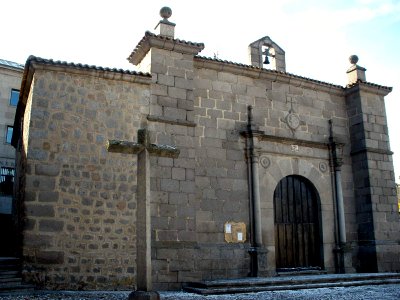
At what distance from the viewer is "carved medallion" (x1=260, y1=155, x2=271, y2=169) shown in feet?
33.1

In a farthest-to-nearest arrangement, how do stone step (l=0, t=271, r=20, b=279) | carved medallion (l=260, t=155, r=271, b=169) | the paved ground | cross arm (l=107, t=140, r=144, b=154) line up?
carved medallion (l=260, t=155, r=271, b=169), stone step (l=0, t=271, r=20, b=279), the paved ground, cross arm (l=107, t=140, r=144, b=154)

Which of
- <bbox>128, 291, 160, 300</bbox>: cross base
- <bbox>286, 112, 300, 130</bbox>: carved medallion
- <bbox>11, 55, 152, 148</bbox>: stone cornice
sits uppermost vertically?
<bbox>11, 55, 152, 148</bbox>: stone cornice

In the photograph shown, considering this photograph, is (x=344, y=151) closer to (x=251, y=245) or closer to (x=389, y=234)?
(x=389, y=234)

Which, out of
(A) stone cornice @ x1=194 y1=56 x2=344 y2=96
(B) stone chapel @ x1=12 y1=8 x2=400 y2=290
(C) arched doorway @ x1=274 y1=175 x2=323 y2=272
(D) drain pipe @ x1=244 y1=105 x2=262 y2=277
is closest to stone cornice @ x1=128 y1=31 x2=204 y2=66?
(B) stone chapel @ x1=12 y1=8 x2=400 y2=290

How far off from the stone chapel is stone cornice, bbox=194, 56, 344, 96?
3 cm

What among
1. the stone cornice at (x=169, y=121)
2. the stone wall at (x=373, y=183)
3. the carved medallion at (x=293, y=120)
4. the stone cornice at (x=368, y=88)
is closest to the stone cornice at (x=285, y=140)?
the carved medallion at (x=293, y=120)

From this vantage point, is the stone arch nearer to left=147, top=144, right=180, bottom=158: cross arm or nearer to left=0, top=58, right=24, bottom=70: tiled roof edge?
left=147, top=144, right=180, bottom=158: cross arm

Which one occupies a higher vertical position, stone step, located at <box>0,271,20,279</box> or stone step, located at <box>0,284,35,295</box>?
stone step, located at <box>0,271,20,279</box>

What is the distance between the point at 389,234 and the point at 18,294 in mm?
8756

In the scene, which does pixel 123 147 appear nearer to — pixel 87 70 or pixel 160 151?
pixel 160 151

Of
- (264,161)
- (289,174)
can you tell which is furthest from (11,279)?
(289,174)

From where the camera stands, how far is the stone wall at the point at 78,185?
24.5ft

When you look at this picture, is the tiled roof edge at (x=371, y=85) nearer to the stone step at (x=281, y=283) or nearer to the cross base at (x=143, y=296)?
the stone step at (x=281, y=283)

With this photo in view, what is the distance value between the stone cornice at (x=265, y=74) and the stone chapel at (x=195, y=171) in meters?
0.03
